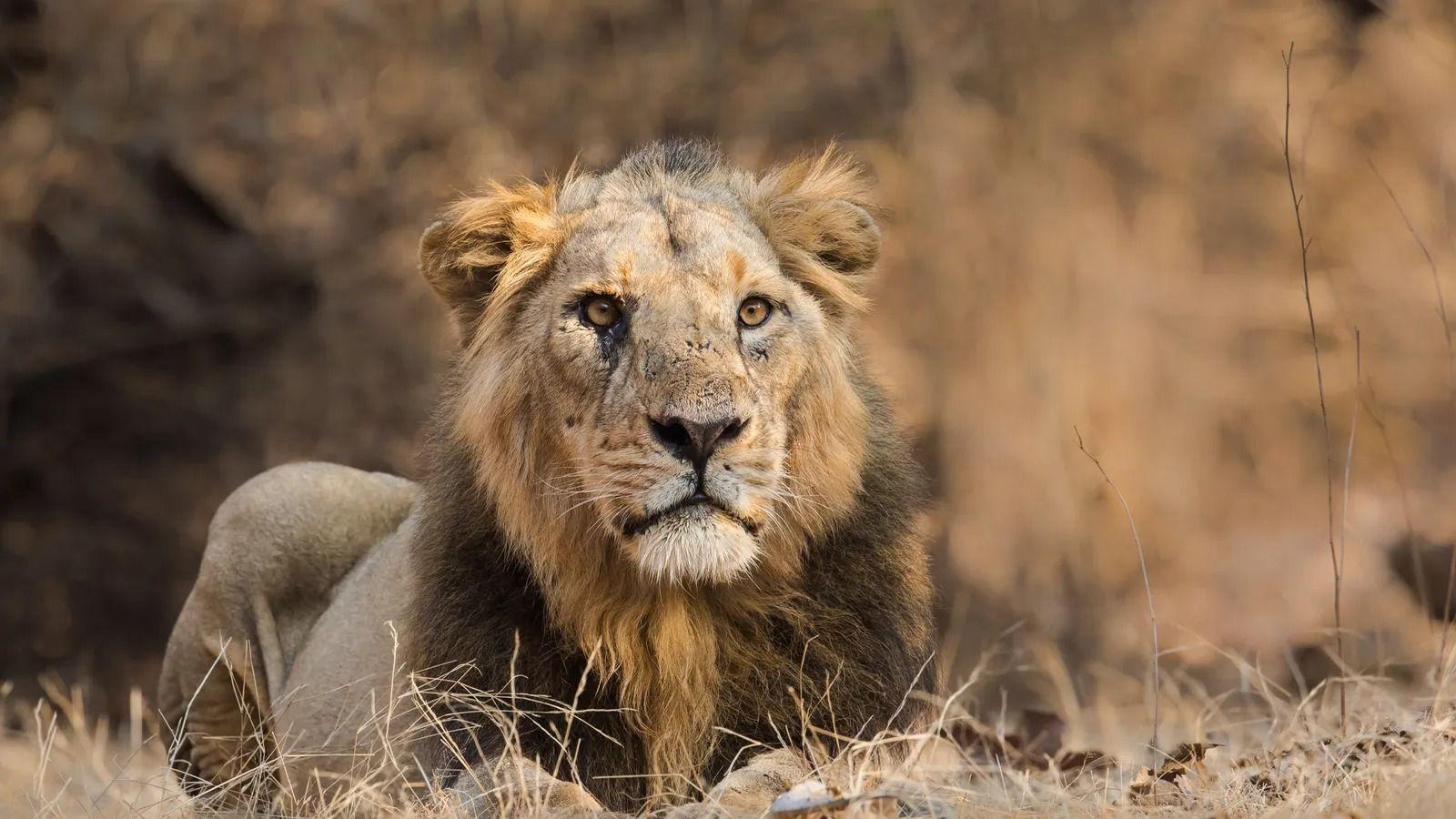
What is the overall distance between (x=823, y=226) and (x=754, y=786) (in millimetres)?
1582

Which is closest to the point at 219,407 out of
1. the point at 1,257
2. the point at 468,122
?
the point at 1,257

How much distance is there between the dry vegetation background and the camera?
32.4ft

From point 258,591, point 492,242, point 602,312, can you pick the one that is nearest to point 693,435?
point 602,312

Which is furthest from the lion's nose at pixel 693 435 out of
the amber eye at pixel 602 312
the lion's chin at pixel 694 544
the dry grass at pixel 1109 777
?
the dry grass at pixel 1109 777

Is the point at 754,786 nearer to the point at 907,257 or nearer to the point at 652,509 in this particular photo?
the point at 652,509

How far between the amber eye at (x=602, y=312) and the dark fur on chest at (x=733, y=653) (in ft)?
1.89

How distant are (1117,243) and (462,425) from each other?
6.89 meters

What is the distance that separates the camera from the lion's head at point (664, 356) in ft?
12.0

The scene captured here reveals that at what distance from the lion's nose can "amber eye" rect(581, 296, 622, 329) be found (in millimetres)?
421

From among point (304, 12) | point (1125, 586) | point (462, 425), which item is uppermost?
point (304, 12)

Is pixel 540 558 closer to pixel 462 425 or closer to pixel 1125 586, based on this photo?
pixel 462 425

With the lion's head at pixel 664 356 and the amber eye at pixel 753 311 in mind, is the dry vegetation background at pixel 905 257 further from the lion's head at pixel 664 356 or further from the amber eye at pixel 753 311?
the amber eye at pixel 753 311

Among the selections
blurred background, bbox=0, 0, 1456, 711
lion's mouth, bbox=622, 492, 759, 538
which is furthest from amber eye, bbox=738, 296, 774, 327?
blurred background, bbox=0, 0, 1456, 711

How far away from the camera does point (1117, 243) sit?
1028cm
